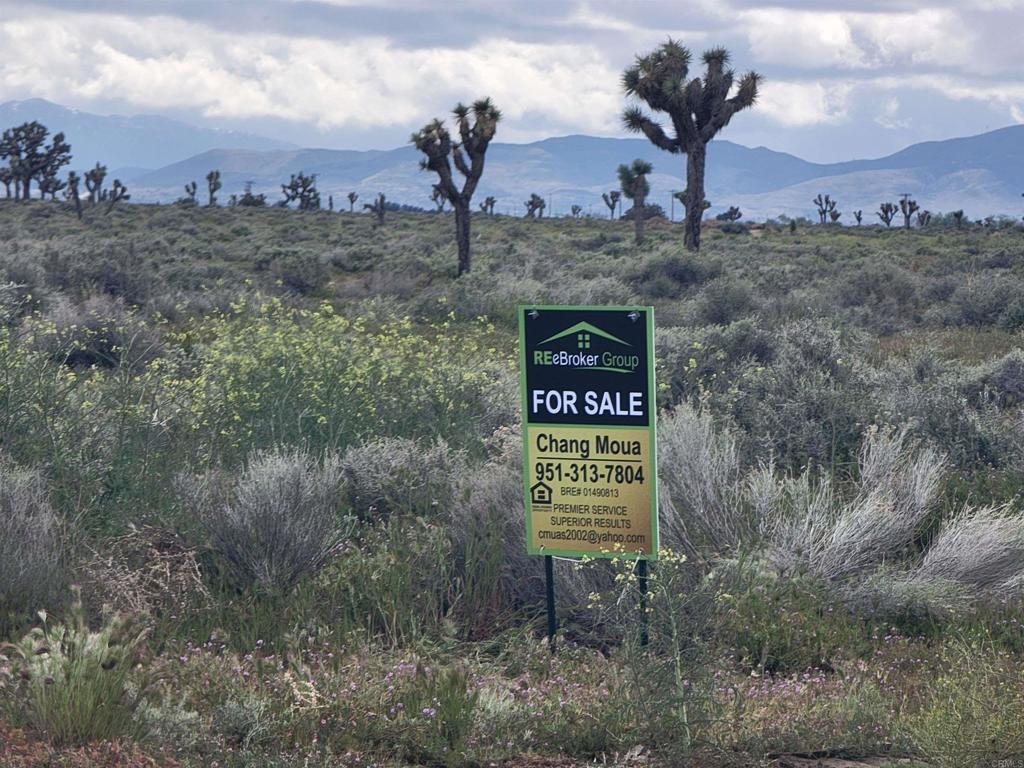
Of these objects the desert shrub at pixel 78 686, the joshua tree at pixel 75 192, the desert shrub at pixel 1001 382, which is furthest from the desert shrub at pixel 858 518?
the joshua tree at pixel 75 192

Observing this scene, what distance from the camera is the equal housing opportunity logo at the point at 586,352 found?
5.43 m

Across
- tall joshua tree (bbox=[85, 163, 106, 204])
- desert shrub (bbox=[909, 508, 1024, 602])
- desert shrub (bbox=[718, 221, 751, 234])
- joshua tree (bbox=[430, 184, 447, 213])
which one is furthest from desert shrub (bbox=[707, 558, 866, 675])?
tall joshua tree (bbox=[85, 163, 106, 204])

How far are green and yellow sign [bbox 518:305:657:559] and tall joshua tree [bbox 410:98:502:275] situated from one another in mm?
25344

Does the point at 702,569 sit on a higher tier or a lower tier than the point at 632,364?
lower

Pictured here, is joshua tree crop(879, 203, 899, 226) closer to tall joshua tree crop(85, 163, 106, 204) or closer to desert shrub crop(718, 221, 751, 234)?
desert shrub crop(718, 221, 751, 234)

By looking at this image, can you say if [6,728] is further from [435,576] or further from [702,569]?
[702,569]

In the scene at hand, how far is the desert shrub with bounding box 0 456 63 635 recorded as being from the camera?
5434mm

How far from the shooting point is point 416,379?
31.6ft

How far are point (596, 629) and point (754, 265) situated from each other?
2686 cm

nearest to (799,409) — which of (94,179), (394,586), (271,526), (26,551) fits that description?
(394,586)

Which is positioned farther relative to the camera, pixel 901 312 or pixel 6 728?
pixel 901 312

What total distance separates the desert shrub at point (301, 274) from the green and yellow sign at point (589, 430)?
21475 mm

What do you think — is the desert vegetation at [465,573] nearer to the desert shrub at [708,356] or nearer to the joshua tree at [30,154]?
the desert shrub at [708,356]

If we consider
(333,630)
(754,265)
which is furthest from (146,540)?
(754,265)
